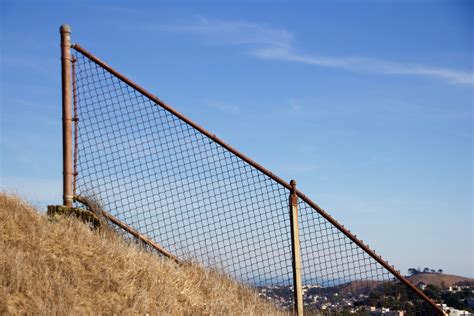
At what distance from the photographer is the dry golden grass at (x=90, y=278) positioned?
601cm

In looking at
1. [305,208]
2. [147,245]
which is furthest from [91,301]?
[305,208]

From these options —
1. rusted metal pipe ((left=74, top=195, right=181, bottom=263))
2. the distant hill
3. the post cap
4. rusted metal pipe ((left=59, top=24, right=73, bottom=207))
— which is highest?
the post cap

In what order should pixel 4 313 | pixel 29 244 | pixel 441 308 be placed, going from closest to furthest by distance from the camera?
pixel 4 313 → pixel 29 244 → pixel 441 308

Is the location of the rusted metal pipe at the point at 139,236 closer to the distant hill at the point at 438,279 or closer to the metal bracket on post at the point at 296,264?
the metal bracket on post at the point at 296,264

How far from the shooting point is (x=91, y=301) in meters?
6.22

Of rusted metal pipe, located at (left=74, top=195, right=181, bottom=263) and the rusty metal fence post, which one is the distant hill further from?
the rusty metal fence post

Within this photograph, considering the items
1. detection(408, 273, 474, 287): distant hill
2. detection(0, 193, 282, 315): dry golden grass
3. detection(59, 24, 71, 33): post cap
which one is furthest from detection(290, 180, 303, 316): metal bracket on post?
detection(59, 24, 71, 33): post cap

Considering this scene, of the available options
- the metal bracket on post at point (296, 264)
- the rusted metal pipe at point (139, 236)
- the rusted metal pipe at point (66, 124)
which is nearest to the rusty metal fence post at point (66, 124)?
the rusted metal pipe at point (66, 124)

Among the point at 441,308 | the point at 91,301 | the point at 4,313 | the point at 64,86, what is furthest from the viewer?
the point at 64,86

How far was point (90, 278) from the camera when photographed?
6578mm

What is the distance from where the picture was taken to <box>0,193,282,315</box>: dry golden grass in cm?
601

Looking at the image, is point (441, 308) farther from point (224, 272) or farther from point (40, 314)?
point (40, 314)

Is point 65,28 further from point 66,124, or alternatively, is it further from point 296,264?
point 296,264

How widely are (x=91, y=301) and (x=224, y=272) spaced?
1958 mm
